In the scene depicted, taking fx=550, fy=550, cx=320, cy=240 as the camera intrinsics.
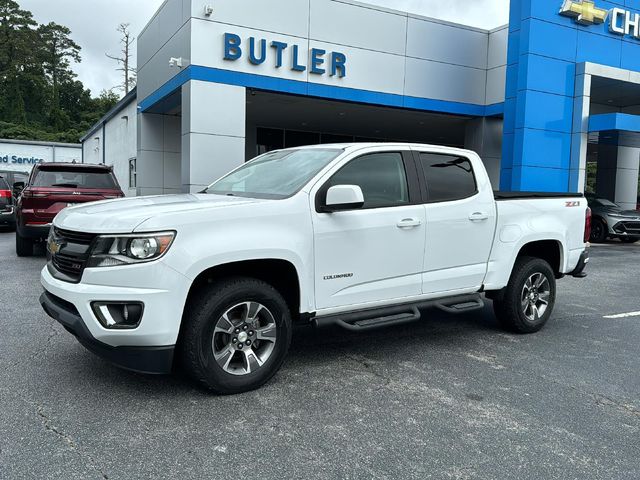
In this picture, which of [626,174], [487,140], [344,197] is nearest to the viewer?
[344,197]

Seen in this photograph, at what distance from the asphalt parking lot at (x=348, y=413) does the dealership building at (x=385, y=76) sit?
9.23 meters

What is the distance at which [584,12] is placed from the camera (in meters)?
15.6

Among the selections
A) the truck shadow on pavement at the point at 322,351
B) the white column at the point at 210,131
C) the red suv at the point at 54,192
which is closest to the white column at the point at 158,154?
the white column at the point at 210,131

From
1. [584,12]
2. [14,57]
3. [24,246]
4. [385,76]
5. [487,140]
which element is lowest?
[24,246]

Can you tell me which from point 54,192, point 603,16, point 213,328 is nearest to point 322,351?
point 213,328

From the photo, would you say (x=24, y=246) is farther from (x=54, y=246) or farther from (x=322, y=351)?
(x=322, y=351)

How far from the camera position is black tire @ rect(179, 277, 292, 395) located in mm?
3684

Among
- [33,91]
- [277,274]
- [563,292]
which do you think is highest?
[33,91]

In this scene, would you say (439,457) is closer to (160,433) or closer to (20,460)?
(160,433)

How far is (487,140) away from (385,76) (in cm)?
452

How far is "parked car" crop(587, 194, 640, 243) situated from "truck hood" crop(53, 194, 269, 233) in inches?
608

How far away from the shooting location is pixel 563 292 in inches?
335

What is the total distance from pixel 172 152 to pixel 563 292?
47.5ft

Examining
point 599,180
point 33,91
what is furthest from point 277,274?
point 33,91
